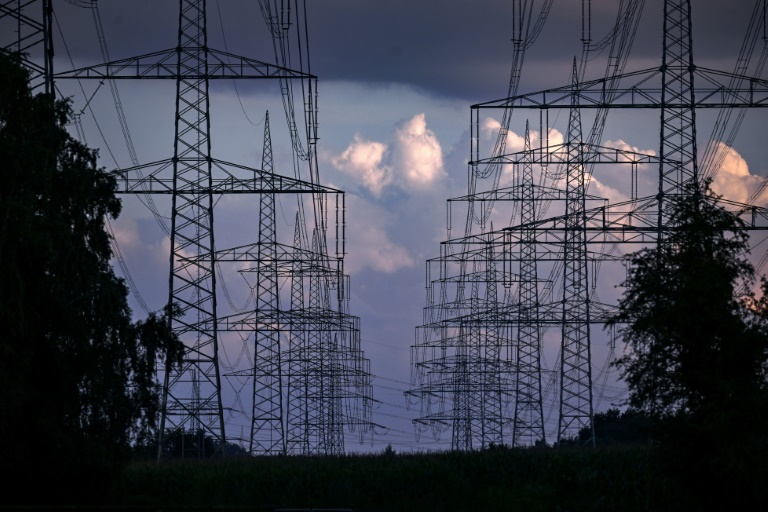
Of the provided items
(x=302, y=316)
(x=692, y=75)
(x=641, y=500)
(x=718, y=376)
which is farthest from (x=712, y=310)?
(x=302, y=316)

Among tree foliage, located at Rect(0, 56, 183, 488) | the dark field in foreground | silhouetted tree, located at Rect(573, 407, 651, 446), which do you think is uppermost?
silhouetted tree, located at Rect(573, 407, 651, 446)

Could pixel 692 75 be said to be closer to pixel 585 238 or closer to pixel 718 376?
pixel 585 238

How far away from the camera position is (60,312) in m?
37.1

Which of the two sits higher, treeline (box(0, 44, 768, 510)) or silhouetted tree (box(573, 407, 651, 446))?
silhouetted tree (box(573, 407, 651, 446))

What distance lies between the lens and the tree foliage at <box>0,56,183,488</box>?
33.8 meters

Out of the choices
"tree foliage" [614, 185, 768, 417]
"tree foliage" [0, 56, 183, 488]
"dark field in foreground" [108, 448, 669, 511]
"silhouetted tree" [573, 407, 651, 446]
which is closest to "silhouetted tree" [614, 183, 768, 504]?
"tree foliage" [614, 185, 768, 417]

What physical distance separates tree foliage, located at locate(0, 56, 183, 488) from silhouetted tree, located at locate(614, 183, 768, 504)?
15464mm

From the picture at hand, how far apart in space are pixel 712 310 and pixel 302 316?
115ft

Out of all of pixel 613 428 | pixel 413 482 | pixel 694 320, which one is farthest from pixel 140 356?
pixel 613 428

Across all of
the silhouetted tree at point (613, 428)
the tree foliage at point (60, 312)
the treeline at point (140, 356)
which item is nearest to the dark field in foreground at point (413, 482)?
the treeline at point (140, 356)

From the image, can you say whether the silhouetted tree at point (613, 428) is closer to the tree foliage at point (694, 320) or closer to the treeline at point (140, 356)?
the treeline at point (140, 356)

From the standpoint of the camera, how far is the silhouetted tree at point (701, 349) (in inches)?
1286

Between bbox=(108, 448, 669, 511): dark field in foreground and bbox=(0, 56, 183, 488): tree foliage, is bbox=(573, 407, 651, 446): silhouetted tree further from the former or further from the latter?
bbox=(0, 56, 183, 488): tree foliage

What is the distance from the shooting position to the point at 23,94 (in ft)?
118
